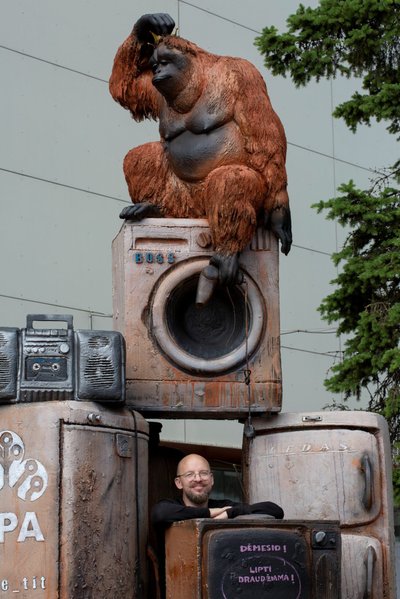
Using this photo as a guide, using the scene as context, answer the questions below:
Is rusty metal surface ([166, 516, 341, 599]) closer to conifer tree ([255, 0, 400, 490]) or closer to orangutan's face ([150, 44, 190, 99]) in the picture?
orangutan's face ([150, 44, 190, 99])

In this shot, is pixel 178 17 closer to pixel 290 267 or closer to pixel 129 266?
pixel 290 267

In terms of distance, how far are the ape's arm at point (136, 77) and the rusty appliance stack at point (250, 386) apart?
2.65 ft

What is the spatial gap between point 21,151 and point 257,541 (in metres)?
6.22

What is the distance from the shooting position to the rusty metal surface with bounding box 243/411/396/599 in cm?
671

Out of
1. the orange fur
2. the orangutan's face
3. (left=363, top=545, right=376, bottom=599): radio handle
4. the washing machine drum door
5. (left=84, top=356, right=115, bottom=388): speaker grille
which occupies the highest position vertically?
the orangutan's face

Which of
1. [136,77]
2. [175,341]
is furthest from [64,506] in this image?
[136,77]

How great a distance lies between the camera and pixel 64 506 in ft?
19.5

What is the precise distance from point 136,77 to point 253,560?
302 cm

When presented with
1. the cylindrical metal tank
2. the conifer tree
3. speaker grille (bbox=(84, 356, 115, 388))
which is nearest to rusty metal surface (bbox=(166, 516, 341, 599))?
the cylindrical metal tank

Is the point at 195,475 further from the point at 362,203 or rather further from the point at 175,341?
the point at 362,203

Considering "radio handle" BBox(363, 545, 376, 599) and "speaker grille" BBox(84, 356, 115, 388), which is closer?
"speaker grille" BBox(84, 356, 115, 388)

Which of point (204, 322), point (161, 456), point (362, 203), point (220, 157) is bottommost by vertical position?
point (161, 456)

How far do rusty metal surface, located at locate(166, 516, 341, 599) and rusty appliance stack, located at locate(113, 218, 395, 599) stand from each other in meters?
0.77

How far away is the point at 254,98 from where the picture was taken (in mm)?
7070
